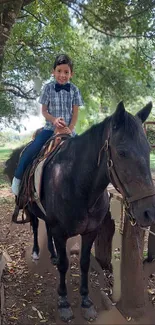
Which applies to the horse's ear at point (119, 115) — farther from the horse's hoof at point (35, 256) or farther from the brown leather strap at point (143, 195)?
the horse's hoof at point (35, 256)

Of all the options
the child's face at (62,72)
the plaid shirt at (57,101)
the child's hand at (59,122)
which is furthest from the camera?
the plaid shirt at (57,101)

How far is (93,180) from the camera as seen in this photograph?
261 centimetres

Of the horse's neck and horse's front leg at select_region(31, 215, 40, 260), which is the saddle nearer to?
the horse's neck

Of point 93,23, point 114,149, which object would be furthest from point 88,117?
point 114,149

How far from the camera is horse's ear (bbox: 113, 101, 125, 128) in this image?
6.99 feet

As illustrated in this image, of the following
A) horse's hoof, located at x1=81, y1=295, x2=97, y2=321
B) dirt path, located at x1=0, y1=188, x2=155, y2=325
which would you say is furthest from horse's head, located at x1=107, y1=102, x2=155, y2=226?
dirt path, located at x1=0, y1=188, x2=155, y2=325

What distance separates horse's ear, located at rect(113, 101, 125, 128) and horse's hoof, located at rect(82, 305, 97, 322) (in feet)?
6.21

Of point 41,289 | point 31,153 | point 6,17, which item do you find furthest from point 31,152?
point 6,17

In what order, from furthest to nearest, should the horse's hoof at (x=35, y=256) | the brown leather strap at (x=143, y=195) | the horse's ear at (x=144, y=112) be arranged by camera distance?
the horse's hoof at (x=35, y=256)
the horse's ear at (x=144, y=112)
the brown leather strap at (x=143, y=195)

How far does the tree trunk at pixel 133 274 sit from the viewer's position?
3.25 m

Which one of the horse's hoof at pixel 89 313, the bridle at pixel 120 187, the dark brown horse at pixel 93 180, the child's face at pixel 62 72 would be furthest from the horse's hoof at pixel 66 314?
the child's face at pixel 62 72

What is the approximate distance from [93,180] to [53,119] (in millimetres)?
1028

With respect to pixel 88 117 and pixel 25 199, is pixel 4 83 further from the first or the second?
pixel 88 117

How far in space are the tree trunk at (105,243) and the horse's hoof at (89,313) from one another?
2.86 ft
